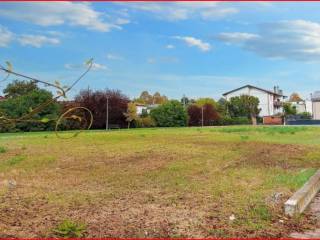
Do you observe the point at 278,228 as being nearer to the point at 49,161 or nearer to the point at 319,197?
the point at 319,197

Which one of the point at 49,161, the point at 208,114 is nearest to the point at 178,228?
the point at 49,161

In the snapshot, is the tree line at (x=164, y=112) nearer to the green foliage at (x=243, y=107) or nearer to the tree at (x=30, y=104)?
the green foliage at (x=243, y=107)

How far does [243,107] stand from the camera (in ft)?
271

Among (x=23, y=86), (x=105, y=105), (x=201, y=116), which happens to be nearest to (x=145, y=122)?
(x=105, y=105)

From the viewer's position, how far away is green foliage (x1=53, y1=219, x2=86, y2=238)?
4570mm

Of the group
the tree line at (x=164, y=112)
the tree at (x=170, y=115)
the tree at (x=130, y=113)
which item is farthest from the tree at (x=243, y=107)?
the tree at (x=130, y=113)

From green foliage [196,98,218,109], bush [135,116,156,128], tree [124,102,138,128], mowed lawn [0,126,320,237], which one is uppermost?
green foliage [196,98,218,109]

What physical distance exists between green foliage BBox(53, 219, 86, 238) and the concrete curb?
8.41 ft

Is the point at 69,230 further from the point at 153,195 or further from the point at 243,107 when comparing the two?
the point at 243,107

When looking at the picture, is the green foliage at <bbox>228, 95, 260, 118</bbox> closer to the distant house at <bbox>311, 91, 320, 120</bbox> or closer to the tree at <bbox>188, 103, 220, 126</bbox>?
the tree at <bbox>188, 103, 220, 126</bbox>

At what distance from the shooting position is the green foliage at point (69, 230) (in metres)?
4.57

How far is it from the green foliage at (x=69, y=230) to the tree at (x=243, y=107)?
79.0 meters

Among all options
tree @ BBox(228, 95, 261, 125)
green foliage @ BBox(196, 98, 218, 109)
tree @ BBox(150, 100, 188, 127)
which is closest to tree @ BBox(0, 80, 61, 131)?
tree @ BBox(150, 100, 188, 127)

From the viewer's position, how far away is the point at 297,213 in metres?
5.64
